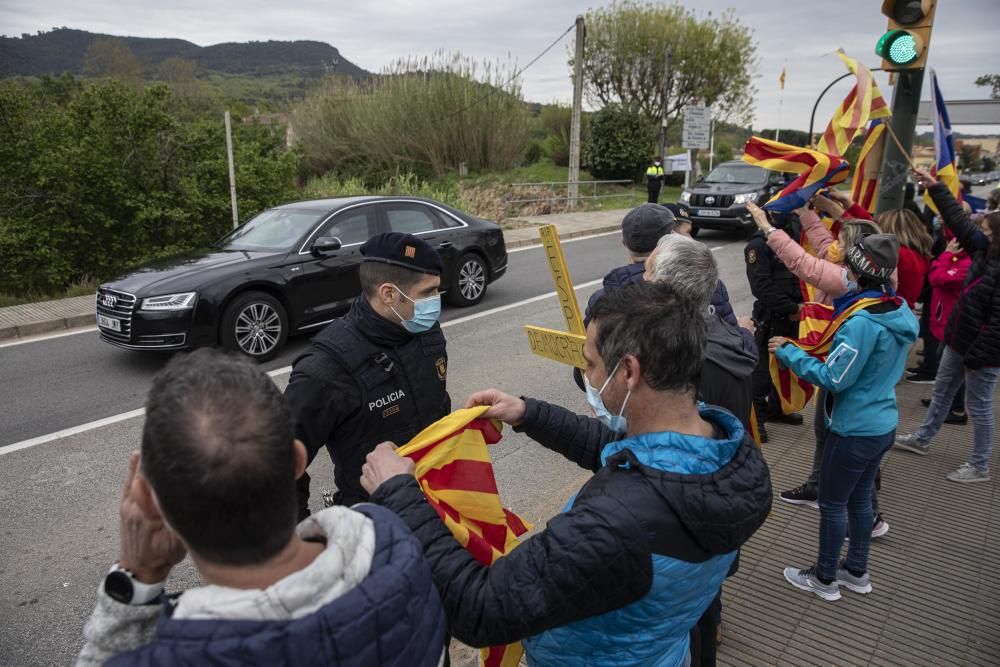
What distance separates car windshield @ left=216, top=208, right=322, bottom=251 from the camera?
316 inches

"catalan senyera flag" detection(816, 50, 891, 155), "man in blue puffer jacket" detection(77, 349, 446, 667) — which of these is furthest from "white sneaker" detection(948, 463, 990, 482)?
"man in blue puffer jacket" detection(77, 349, 446, 667)

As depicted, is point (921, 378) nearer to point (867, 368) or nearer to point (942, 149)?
point (942, 149)

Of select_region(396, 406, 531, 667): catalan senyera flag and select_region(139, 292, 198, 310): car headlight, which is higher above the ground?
select_region(396, 406, 531, 667): catalan senyera flag

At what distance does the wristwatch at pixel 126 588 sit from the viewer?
3.66ft

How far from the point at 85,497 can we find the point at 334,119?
23.9m

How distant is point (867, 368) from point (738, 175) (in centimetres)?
1579

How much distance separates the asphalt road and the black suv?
728 cm

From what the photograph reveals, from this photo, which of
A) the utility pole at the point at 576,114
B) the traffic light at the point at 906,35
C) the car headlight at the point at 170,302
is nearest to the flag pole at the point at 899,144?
the traffic light at the point at 906,35

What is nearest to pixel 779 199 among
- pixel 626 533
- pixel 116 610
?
pixel 626 533

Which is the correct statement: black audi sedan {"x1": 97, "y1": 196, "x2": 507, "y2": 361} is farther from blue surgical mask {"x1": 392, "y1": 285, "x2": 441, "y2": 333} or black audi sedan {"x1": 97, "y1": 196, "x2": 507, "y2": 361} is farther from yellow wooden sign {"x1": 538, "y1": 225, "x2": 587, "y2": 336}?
blue surgical mask {"x1": 392, "y1": 285, "x2": 441, "y2": 333}

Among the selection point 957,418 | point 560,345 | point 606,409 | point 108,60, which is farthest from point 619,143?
point 108,60

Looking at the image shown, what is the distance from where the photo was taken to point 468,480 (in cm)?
220

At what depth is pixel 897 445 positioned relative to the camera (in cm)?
502

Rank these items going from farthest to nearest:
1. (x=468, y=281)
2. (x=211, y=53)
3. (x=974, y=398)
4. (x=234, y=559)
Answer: (x=211, y=53), (x=468, y=281), (x=974, y=398), (x=234, y=559)
